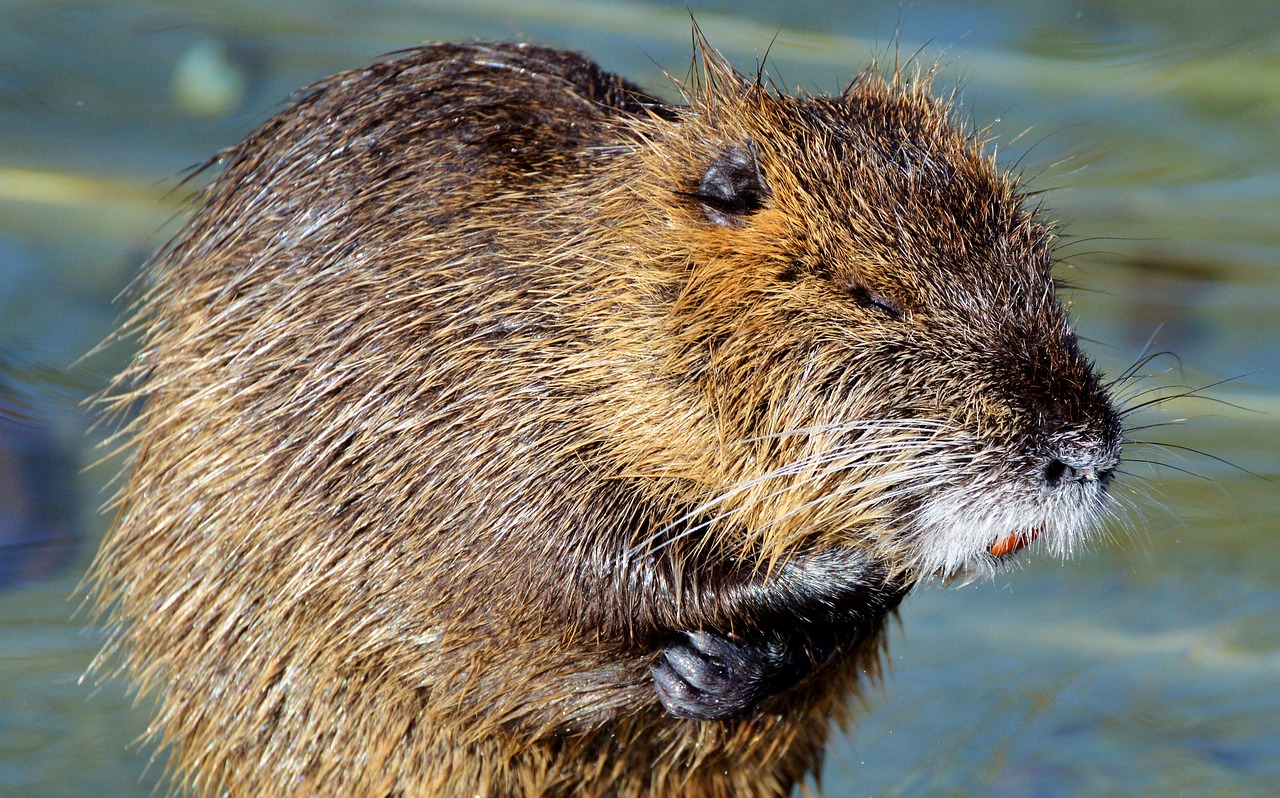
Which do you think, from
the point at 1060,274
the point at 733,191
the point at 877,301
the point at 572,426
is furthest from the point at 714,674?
the point at 1060,274

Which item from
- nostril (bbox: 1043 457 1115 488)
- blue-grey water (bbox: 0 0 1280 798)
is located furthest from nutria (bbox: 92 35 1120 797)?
blue-grey water (bbox: 0 0 1280 798)

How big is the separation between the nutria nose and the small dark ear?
62 cm

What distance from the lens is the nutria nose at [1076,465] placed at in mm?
2391

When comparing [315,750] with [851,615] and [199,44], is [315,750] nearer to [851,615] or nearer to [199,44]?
[851,615]

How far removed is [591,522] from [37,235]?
325cm

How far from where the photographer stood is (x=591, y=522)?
107 inches

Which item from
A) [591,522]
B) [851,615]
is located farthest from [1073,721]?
[591,522]

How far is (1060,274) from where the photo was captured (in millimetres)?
5203

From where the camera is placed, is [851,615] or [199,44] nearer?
[851,615]

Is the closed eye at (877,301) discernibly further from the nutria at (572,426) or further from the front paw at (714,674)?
the front paw at (714,674)

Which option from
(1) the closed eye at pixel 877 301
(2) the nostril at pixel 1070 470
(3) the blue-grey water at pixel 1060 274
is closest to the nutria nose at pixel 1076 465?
(2) the nostril at pixel 1070 470

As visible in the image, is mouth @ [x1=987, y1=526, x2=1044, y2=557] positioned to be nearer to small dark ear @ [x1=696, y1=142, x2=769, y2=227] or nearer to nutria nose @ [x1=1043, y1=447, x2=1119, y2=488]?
nutria nose @ [x1=1043, y1=447, x2=1119, y2=488]

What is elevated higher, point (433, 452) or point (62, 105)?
point (433, 452)

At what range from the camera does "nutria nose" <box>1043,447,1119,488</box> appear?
94.1 inches
